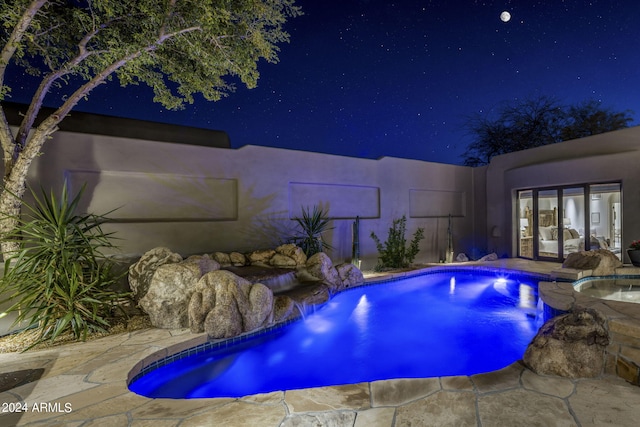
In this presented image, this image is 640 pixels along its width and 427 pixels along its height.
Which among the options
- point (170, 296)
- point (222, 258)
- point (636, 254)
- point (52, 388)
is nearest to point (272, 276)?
point (222, 258)

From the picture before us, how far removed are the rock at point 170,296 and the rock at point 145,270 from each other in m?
0.46

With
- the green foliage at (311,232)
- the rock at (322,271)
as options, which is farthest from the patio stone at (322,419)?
the green foliage at (311,232)

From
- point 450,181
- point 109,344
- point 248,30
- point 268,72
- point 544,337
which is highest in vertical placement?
point 268,72

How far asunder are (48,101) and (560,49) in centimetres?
2176

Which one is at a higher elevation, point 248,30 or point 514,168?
point 248,30

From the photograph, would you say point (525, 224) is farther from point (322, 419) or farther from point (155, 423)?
point (155, 423)

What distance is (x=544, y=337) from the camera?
301 cm

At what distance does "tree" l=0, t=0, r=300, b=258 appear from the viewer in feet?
14.5

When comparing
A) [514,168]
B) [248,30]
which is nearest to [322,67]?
[514,168]

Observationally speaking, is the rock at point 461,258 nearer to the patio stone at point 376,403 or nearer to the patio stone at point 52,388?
the patio stone at point 376,403

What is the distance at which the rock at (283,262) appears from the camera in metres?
7.46

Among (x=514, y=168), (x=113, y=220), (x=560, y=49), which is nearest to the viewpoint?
(x=113, y=220)

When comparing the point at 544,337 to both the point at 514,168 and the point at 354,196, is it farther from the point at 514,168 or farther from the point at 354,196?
the point at 514,168

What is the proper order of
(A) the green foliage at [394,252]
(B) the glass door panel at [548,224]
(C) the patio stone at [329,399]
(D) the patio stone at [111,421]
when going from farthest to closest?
1. (B) the glass door panel at [548,224]
2. (A) the green foliage at [394,252]
3. (C) the patio stone at [329,399]
4. (D) the patio stone at [111,421]
